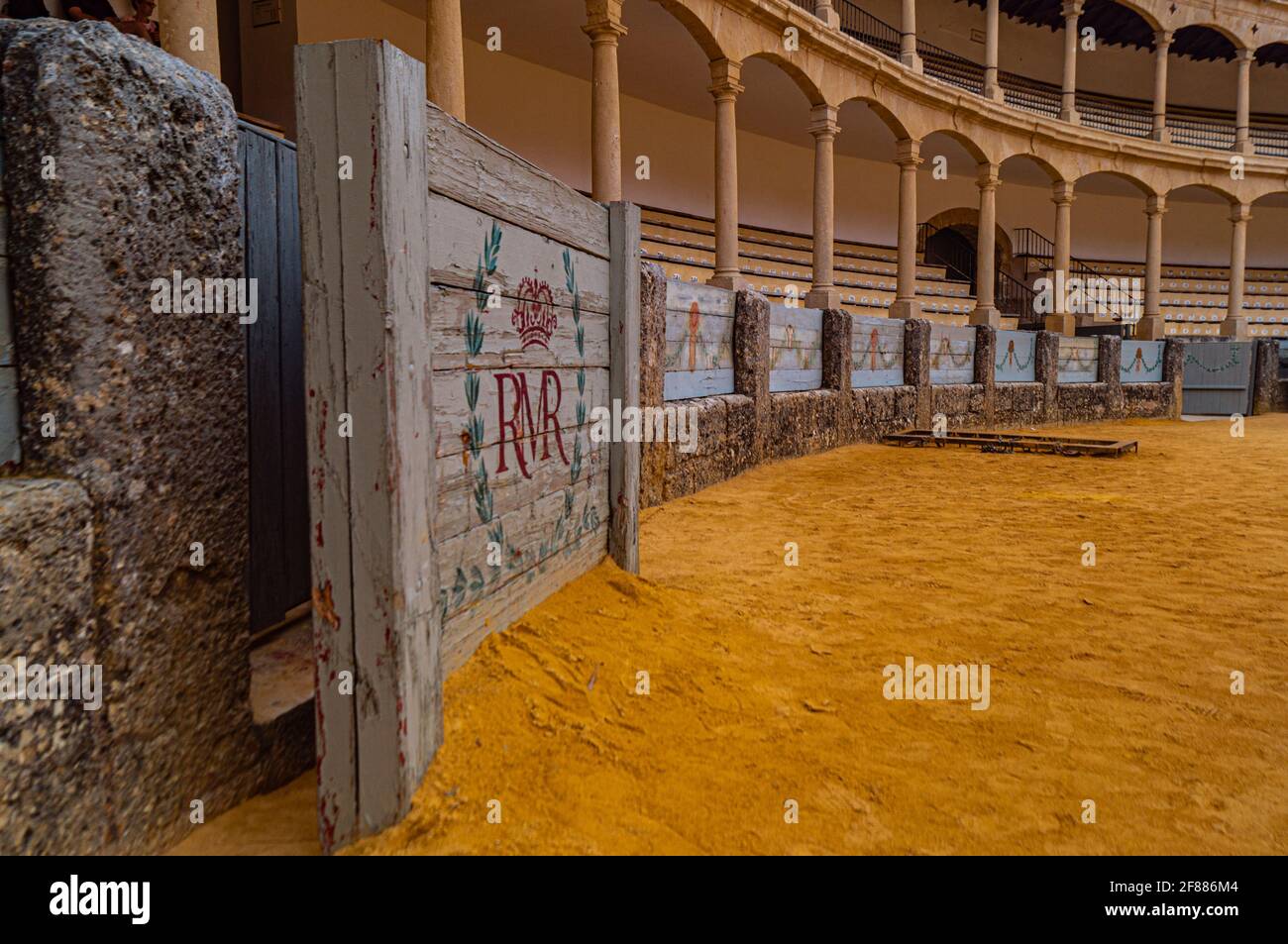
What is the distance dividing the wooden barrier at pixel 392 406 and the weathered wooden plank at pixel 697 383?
378 cm

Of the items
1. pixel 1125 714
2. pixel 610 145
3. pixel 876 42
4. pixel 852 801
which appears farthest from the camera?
pixel 876 42

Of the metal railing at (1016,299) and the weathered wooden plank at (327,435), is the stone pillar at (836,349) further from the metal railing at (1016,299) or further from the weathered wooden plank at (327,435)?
the metal railing at (1016,299)

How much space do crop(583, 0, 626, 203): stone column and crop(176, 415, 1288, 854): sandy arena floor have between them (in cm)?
569

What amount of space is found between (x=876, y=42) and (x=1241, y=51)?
9.41m

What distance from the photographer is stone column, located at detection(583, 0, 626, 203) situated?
8812 mm

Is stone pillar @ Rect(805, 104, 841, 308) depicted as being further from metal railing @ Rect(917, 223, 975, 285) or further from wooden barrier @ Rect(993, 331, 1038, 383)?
metal railing @ Rect(917, 223, 975, 285)

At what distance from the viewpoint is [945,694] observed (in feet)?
8.08

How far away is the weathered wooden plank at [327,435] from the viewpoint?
5.13 ft

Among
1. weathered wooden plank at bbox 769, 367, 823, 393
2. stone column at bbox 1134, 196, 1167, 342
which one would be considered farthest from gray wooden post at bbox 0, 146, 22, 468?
stone column at bbox 1134, 196, 1167, 342

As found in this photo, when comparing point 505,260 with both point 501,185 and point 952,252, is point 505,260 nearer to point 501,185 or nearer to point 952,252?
point 501,185

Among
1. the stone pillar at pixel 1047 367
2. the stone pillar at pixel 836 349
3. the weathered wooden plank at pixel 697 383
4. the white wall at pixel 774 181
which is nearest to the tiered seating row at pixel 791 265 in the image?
the white wall at pixel 774 181

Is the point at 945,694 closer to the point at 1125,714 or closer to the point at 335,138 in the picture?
the point at 1125,714

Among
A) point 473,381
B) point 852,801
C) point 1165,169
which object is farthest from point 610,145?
point 1165,169
